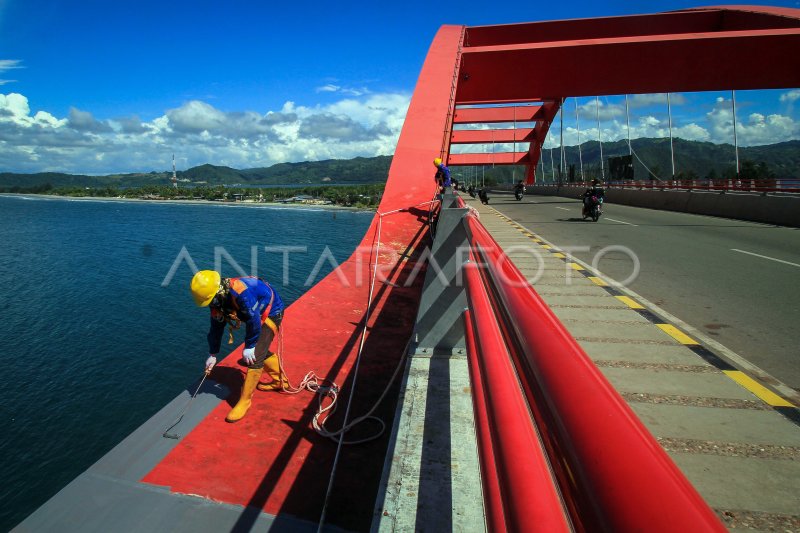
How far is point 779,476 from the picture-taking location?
240 cm

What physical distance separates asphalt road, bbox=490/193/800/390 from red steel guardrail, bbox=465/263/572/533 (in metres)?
3.56

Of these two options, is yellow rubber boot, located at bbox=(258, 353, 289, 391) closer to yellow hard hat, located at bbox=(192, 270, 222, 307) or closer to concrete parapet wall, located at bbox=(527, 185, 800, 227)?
yellow hard hat, located at bbox=(192, 270, 222, 307)

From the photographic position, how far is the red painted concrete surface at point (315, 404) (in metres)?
3.40

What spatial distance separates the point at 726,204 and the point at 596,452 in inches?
775

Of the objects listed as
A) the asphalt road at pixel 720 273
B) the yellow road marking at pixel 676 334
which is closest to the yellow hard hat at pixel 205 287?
the yellow road marking at pixel 676 334

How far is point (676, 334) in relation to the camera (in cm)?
451

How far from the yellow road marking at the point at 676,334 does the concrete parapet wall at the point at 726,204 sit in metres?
12.2

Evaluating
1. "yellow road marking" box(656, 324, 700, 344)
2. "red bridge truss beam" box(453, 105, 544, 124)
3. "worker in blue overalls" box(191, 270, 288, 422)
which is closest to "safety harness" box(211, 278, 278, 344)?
"worker in blue overalls" box(191, 270, 288, 422)

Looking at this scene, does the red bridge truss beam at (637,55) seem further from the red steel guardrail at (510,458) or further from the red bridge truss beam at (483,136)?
the red bridge truss beam at (483,136)

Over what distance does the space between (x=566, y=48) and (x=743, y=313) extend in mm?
11552

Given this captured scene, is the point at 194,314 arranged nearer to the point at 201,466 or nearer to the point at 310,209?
the point at 201,466

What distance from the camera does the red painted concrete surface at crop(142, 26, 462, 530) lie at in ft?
11.2

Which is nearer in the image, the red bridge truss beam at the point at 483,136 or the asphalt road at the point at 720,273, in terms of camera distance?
the asphalt road at the point at 720,273

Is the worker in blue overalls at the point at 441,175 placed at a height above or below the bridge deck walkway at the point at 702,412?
above
